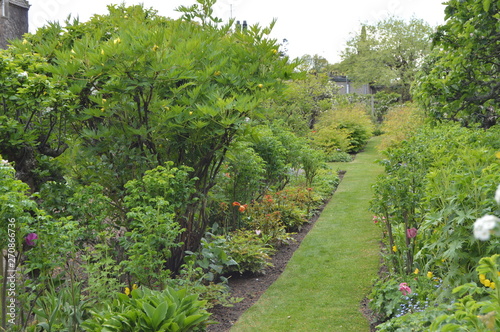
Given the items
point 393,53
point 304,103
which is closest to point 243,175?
point 304,103

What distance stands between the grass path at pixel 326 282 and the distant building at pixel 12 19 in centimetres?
642

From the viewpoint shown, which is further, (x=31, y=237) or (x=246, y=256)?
(x=246, y=256)

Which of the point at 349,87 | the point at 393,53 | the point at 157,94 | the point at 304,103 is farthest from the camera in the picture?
the point at 349,87

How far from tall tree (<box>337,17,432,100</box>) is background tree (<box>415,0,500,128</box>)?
22.1 metres

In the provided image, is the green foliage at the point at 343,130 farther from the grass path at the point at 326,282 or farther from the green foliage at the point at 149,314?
the green foliage at the point at 149,314

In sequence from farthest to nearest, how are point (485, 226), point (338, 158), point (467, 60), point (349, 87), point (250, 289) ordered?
1. point (349, 87)
2. point (338, 158)
3. point (467, 60)
4. point (250, 289)
5. point (485, 226)

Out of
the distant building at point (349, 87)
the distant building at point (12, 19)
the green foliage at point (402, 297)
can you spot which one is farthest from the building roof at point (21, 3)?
the distant building at point (349, 87)

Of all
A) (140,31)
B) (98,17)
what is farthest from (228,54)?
(98,17)

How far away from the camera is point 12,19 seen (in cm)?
851

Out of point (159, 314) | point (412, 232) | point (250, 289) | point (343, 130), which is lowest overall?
point (250, 289)

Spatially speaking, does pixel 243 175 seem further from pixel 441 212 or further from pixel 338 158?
pixel 338 158

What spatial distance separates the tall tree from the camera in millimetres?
28344

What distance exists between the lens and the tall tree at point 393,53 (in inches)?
1116

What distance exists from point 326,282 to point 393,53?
88.0ft
